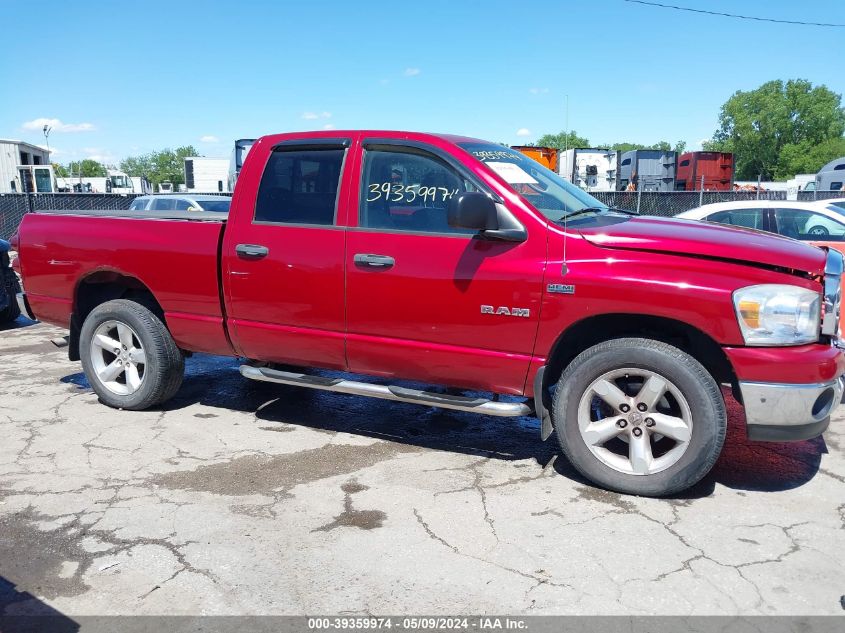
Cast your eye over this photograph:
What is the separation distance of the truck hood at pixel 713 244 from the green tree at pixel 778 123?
3605 inches

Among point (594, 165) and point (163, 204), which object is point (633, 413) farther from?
point (594, 165)

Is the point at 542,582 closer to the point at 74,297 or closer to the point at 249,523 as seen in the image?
the point at 249,523

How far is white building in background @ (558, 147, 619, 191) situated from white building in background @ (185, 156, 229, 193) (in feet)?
57.0

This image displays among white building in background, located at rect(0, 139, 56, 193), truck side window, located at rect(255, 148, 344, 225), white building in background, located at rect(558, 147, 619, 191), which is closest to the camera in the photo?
truck side window, located at rect(255, 148, 344, 225)

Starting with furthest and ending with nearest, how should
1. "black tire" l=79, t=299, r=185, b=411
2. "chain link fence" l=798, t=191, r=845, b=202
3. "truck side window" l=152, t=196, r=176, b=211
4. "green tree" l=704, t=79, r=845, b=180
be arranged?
"green tree" l=704, t=79, r=845, b=180
"chain link fence" l=798, t=191, r=845, b=202
"truck side window" l=152, t=196, r=176, b=211
"black tire" l=79, t=299, r=185, b=411

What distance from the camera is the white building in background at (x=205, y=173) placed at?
34062mm

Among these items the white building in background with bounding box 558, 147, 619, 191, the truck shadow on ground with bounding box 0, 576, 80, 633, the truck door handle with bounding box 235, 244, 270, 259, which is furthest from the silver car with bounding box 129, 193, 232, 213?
the white building in background with bounding box 558, 147, 619, 191

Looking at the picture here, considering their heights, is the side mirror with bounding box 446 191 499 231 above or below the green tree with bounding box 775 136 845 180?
below

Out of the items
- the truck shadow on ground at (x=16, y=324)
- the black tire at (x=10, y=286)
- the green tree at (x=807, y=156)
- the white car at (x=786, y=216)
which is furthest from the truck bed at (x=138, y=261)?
the green tree at (x=807, y=156)

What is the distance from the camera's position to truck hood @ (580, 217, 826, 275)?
3.45m

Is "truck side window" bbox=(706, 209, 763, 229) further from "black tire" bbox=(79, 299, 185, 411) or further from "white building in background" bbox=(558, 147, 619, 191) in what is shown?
"white building in background" bbox=(558, 147, 619, 191)

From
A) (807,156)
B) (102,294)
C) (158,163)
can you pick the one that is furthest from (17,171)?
(158,163)

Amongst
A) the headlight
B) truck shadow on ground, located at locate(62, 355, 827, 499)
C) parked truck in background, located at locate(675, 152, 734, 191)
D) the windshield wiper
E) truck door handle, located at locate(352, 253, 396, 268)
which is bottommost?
truck shadow on ground, located at locate(62, 355, 827, 499)

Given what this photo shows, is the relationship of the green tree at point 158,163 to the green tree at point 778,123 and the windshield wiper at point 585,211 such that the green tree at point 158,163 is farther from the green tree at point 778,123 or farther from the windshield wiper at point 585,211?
the windshield wiper at point 585,211
